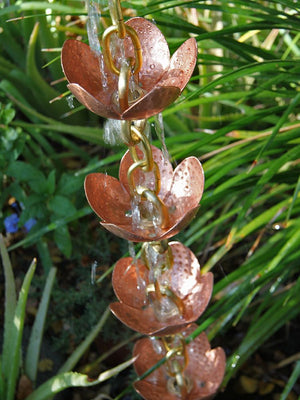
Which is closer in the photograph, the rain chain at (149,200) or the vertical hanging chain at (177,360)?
the rain chain at (149,200)

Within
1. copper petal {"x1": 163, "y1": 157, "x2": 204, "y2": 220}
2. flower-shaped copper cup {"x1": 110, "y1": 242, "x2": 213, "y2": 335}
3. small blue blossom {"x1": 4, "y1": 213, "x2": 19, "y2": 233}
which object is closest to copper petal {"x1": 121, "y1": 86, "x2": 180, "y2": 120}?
copper petal {"x1": 163, "y1": 157, "x2": 204, "y2": 220}

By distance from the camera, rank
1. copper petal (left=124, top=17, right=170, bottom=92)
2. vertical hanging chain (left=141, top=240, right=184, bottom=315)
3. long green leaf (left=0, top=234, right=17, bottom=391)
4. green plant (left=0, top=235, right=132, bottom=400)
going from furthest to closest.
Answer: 1. long green leaf (left=0, top=234, right=17, bottom=391)
2. green plant (left=0, top=235, right=132, bottom=400)
3. vertical hanging chain (left=141, top=240, right=184, bottom=315)
4. copper petal (left=124, top=17, right=170, bottom=92)

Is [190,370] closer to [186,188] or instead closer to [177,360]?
[177,360]

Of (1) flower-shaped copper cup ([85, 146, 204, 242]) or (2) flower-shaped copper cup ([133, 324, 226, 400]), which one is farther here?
(2) flower-shaped copper cup ([133, 324, 226, 400])

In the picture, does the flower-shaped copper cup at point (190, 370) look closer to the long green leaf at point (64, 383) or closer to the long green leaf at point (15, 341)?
the long green leaf at point (64, 383)

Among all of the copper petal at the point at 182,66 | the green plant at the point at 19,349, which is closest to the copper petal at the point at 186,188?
the copper petal at the point at 182,66

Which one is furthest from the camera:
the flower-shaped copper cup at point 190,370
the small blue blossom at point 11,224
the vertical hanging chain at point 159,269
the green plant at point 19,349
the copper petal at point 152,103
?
the small blue blossom at point 11,224

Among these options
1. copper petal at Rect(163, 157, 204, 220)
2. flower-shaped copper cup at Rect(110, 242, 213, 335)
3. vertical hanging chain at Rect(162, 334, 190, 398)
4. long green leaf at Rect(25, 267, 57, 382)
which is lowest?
long green leaf at Rect(25, 267, 57, 382)

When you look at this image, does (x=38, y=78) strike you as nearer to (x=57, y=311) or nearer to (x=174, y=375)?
(x=57, y=311)

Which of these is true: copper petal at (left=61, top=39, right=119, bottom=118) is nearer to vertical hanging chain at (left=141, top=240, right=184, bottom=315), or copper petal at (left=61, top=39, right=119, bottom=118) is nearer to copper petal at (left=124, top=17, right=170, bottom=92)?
copper petal at (left=124, top=17, right=170, bottom=92)
